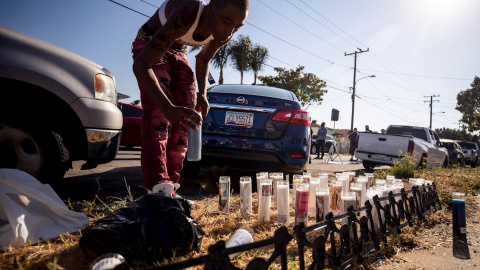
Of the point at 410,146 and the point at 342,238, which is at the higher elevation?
the point at 410,146

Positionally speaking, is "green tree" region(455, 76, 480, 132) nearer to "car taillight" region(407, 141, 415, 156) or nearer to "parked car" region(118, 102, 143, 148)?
"car taillight" region(407, 141, 415, 156)

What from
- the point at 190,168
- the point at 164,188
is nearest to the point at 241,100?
the point at 190,168

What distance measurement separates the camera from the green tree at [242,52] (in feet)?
90.9

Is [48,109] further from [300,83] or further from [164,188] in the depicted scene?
[300,83]

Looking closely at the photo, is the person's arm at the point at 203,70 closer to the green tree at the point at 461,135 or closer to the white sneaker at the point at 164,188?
the white sneaker at the point at 164,188

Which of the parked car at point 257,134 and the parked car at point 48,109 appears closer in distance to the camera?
the parked car at point 48,109

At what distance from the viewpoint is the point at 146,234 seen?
138 centimetres

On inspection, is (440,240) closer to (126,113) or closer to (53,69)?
(53,69)

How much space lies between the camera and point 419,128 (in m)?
10.1

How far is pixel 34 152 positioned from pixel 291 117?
8.69 feet

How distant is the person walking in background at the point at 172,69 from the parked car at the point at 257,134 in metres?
0.87

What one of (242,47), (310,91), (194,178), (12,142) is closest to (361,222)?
(12,142)

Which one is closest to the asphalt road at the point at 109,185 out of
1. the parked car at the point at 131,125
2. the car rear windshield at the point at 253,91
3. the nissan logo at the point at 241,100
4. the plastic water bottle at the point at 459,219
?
the nissan logo at the point at 241,100

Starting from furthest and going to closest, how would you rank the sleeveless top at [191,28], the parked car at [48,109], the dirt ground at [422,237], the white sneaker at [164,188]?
the parked car at [48,109], the white sneaker at [164,188], the sleeveless top at [191,28], the dirt ground at [422,237]
